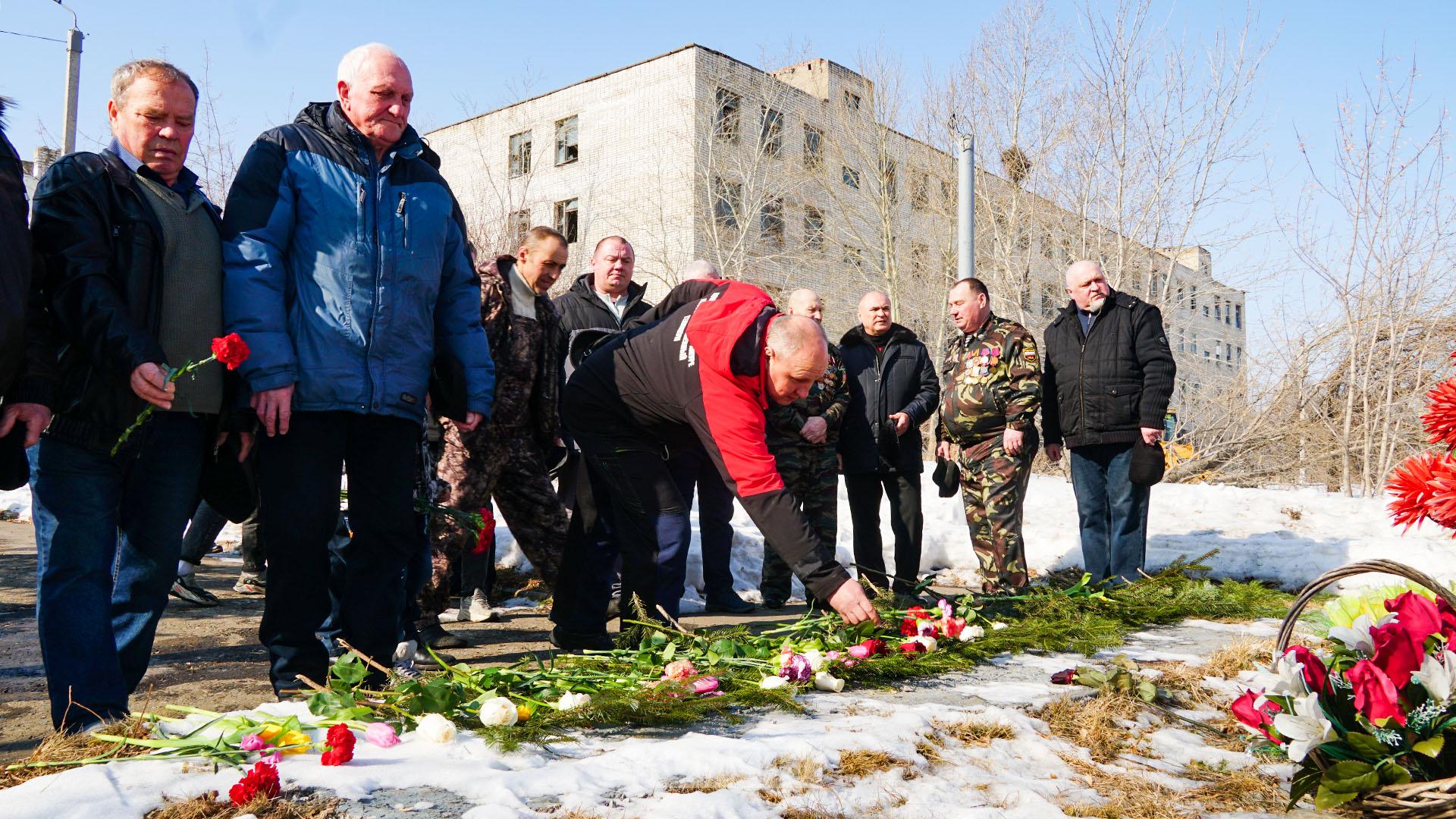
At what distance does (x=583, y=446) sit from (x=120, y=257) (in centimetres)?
193

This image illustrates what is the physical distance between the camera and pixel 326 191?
11.4 feet

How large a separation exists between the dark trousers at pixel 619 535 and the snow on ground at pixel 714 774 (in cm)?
140

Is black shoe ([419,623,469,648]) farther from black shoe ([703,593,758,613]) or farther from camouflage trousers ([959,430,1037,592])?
camouflage trousers ([959,430,1037,592])

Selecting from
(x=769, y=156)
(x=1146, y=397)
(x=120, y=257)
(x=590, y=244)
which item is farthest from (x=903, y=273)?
(x=120, y=257)

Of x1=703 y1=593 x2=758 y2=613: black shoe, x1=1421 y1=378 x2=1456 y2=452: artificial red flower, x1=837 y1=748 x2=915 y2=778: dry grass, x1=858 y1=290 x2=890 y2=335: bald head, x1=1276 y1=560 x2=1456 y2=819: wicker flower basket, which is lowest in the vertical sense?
x1=703 y1=593 x2=758 y2=613: black shoe

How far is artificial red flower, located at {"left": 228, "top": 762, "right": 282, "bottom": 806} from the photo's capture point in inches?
77.9

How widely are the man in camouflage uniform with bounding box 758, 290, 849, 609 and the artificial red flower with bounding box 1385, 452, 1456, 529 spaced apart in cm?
399

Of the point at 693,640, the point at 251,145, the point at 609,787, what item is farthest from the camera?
the point at 693,640

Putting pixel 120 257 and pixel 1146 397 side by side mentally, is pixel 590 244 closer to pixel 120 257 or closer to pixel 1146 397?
pixel 1146 397

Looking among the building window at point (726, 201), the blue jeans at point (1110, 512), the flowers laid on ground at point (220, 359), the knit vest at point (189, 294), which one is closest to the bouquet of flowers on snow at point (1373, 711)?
the flowers laid on ground at point (220, 359)

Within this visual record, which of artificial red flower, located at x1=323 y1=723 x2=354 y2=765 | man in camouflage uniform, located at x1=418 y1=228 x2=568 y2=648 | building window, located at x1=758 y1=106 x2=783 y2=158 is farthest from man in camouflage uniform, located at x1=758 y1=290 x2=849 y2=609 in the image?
building window, located at x1=758 y1=106 x2=783 y2=158

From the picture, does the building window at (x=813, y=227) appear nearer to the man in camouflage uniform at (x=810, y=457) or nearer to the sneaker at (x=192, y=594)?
the man in camouflage uniform at (x=810, y=457)

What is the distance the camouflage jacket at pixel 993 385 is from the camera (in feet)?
20.6

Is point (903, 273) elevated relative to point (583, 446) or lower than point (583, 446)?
elevated
